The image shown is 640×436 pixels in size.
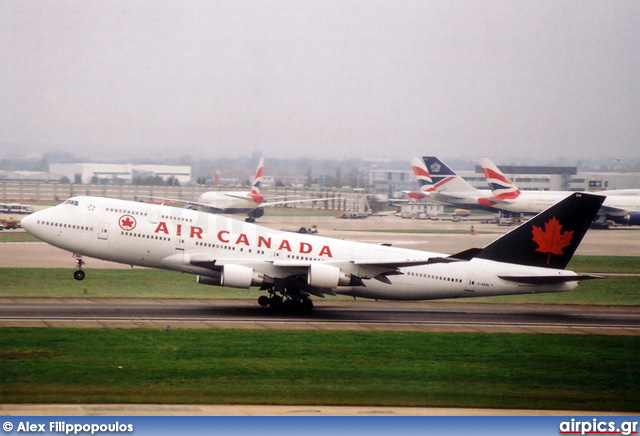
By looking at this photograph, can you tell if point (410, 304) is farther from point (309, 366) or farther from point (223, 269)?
point (309, 366)

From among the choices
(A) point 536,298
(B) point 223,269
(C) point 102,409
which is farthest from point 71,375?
(A) point 536,298

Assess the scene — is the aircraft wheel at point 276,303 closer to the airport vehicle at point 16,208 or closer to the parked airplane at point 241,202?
the parked airplane at point 241,202

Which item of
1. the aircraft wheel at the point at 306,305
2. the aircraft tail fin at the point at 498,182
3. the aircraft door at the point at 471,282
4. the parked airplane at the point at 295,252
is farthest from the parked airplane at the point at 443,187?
the aircraft wheel at the point at 306,305

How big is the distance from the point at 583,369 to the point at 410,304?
589 inches

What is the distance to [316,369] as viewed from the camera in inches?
776

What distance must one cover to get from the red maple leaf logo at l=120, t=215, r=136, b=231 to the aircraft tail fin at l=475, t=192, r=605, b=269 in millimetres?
15819

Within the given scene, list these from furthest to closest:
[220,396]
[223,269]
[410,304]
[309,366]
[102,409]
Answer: [410,304] < [223,269] < [309,366] < [220,396] < [102,409]

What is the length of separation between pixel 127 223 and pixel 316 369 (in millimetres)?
13165

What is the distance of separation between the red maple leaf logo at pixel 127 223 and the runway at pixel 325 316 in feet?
10.9

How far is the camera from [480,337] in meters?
25.2

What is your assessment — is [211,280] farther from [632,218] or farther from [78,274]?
[632,218]

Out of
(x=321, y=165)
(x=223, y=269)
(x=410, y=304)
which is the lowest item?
(x=410, y=304)

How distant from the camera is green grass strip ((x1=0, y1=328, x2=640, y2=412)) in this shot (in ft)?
56.2
